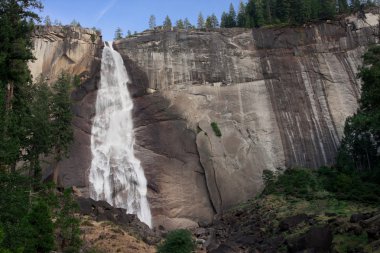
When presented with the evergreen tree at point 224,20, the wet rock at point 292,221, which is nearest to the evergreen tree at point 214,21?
the evergreen tree at point 224,20

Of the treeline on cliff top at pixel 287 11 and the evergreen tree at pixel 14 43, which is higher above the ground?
the treeline on cliff top at pixel 287 11

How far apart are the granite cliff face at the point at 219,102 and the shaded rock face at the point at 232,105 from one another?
0.34 feet

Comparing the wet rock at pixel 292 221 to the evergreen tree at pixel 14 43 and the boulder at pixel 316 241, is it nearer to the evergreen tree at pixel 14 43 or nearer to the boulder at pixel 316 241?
the boulder at pixel 316 241

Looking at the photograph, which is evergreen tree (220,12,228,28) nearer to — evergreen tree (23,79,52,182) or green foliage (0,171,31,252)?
evergreen tree (23,79,52,182)

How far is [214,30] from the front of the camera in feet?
165

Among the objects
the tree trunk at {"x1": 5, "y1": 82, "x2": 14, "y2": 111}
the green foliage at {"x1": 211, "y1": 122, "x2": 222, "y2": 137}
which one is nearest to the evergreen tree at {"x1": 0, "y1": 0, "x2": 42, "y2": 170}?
the tree trunk at {"x1": 5, "y1": 82, "x2": 14, "y2": 111}

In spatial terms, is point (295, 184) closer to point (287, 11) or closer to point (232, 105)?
point (232, 105)

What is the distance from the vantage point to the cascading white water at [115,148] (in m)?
36.6

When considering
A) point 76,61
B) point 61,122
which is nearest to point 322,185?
point 61,122

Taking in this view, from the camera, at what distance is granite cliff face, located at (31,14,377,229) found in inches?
1497

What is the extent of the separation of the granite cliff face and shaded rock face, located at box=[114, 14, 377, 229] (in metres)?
0.10

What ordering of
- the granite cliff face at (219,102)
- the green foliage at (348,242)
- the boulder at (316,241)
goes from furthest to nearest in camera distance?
1. the granite cliff face at (219,102)
2. the boulder at (316,241)
3. the green foliage at (348,242)

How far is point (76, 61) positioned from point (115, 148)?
1187 centimetres

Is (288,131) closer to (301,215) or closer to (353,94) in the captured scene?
(353,94)
